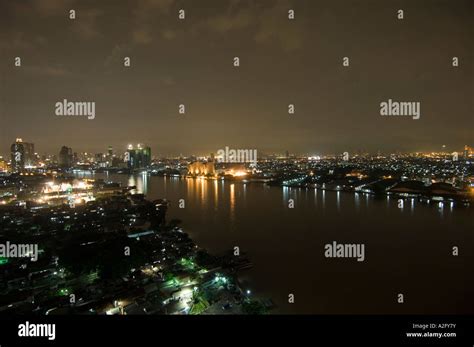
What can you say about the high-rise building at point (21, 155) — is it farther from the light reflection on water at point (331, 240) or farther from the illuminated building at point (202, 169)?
the light reflection on water at point (331, 240)

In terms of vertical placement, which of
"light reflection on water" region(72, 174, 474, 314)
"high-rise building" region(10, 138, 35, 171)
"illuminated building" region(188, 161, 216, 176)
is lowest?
"light reflection on water" region(72, 174, 474, 314)

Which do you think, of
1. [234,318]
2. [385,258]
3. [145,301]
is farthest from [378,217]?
[234,318]

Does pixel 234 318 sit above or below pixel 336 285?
above

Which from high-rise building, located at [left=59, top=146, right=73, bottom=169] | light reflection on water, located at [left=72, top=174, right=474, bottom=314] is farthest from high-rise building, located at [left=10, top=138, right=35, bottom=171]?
light reflection on water, located at [left=72, top=174, right=474, bottom=314]

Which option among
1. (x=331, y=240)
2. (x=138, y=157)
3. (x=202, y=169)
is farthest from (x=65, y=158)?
(x=331, y=240)

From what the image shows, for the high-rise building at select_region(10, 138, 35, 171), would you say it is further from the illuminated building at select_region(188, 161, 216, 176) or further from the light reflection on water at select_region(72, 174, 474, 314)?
the light reflection on water at select_region(72, 174, 474, 314)

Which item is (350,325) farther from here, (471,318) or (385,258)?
(385,258)

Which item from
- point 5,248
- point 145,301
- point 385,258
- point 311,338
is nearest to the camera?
point 311,338
